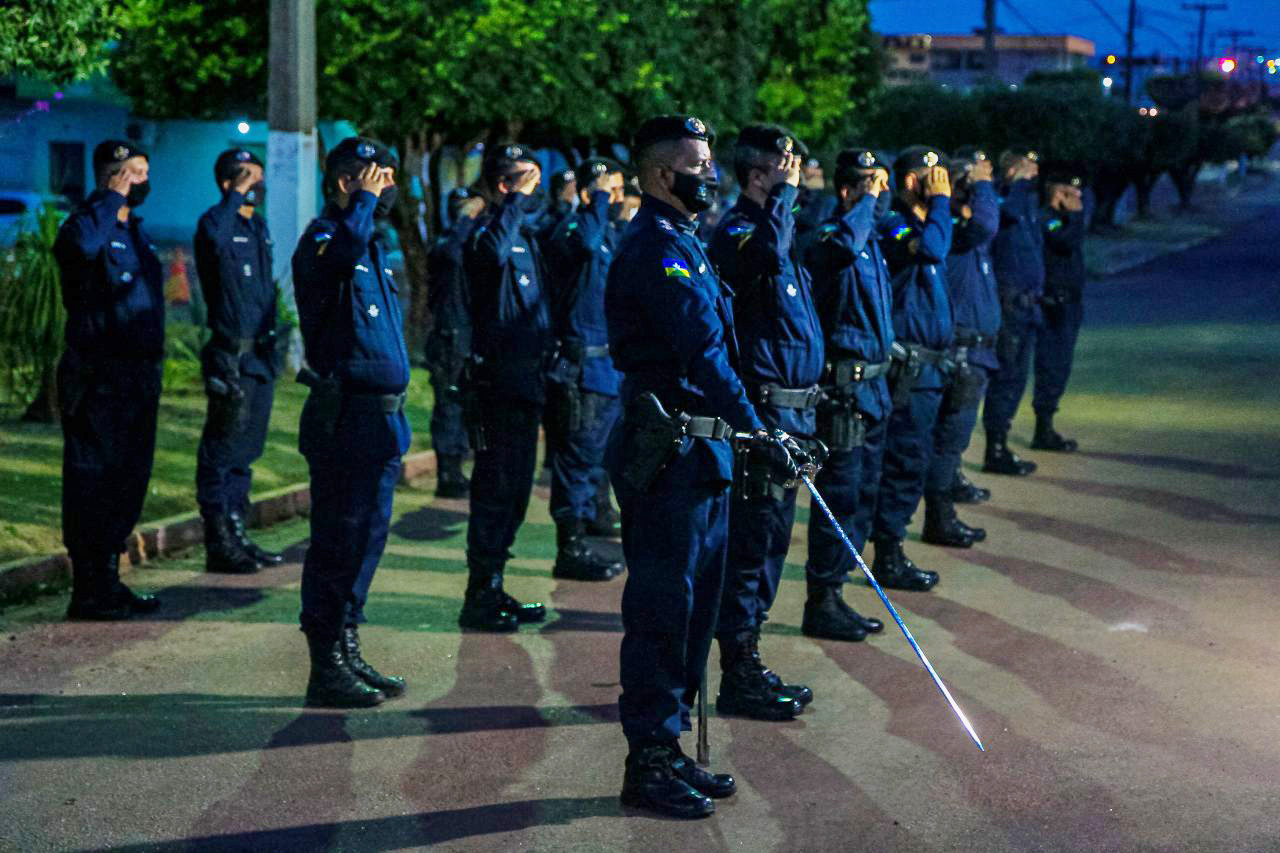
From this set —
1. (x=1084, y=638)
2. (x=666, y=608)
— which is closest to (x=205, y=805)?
(x=666, y=608)

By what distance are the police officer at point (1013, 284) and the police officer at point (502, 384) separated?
4675mm

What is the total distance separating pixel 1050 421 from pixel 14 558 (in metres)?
7.71

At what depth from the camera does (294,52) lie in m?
13.2

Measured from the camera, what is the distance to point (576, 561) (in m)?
8.91

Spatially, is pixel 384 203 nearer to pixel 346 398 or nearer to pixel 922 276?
pixel 346 398

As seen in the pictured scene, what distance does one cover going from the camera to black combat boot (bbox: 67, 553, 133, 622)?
7.77 m

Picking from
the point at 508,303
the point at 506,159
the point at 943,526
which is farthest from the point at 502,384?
the point at 943,526

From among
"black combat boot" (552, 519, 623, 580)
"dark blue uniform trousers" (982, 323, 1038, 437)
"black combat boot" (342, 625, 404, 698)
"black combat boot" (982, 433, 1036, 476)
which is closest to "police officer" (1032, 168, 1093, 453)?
"dark blue uniform trousers" (982, 323, 1038, 437)

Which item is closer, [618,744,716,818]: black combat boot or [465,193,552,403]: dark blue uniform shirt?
[618,744,716,818]: black combat boot

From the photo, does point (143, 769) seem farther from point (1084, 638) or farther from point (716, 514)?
point (1084, 638)

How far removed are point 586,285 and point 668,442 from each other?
3753 millimetres

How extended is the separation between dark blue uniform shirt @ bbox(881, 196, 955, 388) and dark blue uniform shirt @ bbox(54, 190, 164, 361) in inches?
135

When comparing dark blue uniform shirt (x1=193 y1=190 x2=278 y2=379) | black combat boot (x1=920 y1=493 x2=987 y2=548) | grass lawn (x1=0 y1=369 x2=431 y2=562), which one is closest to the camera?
dark blue uniform shirt (x1=193 y1=190 x2=278 y2=379)

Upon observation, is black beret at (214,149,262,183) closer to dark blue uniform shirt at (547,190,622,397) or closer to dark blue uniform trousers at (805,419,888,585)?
dark blue uniform shirt at (547,190,622,397)
